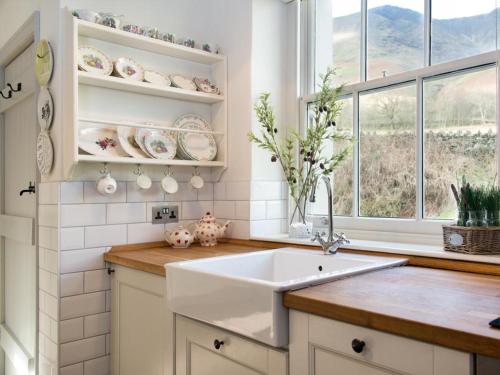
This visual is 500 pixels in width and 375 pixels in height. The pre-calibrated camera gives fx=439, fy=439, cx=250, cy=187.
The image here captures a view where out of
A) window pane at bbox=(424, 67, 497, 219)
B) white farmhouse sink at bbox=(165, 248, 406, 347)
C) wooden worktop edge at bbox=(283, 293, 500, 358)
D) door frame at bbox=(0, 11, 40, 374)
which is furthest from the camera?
door frame at bbox=(0, 11, 40, 374)

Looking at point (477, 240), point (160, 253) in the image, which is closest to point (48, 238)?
point (160, 253)

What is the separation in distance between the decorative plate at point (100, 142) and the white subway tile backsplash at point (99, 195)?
6.3 inches

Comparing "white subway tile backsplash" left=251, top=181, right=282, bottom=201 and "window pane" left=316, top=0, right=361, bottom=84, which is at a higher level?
"window pane" left=316, top=0, right=361, bottom=84

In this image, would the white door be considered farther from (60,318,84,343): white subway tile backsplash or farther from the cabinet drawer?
the cabinet drawer

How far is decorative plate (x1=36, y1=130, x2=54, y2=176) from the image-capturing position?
208 centimetres

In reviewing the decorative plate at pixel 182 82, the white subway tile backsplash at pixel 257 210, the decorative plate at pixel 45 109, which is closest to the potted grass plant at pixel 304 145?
the white subway tile backsplash at pixel 257 210

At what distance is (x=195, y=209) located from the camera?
8.07 ft

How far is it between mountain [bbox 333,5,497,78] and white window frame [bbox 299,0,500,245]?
0.13ft

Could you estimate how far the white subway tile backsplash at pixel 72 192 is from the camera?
6.59 feet

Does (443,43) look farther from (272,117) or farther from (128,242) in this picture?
(128,242)

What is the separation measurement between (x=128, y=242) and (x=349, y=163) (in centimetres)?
118

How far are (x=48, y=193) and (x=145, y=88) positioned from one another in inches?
27.2

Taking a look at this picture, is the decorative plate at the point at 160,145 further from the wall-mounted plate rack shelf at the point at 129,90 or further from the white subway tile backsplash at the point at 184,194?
the white subway tile backsplash at the point at 184,194

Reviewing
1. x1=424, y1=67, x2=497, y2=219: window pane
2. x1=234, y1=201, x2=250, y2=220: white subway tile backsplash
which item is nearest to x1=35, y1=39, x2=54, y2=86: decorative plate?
x1=234, y1=201, x2=250, y2=220: white subway tile backsplash
